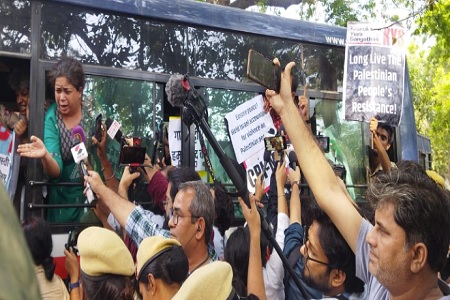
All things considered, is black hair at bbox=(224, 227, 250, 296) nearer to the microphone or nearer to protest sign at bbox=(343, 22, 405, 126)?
the microphone

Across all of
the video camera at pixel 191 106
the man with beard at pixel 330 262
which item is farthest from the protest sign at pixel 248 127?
the man with beard at pixel 330 262

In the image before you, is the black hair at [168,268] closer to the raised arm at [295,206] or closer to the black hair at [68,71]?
the raised arm at [295,206]

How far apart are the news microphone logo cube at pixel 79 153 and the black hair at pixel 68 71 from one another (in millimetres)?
486

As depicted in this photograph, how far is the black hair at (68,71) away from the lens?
436cm

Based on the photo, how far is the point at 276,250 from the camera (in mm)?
3502

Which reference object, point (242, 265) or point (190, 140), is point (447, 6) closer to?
point (190, 140)

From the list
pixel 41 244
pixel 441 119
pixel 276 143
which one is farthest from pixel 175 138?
pixel 441 119

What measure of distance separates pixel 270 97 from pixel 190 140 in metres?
2.20

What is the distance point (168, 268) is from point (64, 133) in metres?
2.00

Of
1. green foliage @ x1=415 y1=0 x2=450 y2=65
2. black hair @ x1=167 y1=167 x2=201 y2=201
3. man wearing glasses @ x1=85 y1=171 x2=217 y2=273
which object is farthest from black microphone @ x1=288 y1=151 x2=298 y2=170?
green foliage @ x1=415 y1=0 x2=450 y2=65

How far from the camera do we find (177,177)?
4.21 metres

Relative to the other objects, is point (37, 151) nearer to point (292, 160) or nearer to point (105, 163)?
point (105, 163)

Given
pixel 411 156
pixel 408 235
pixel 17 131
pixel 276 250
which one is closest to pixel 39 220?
pixel 17 131

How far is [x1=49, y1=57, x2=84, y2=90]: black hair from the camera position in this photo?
4.36 m
